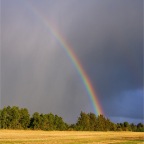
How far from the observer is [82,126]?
166750 millimetres

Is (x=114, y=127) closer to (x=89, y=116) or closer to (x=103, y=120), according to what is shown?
(x=103, y=120)

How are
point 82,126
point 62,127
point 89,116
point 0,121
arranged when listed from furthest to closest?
point 89,116
point 82,126
point 62,127
point 0,121

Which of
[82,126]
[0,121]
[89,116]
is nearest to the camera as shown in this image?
[0,121]

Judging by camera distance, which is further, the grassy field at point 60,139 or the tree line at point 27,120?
the tree line at point 27,120

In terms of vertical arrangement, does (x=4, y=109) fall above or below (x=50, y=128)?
above

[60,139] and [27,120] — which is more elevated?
[27,120]

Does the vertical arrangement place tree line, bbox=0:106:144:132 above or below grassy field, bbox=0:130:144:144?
above

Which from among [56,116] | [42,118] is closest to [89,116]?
[56,116]

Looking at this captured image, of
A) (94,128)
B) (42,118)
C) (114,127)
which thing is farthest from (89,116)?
(42,118)

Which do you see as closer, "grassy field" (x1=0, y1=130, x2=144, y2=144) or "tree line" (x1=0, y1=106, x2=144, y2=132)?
"grassy field" (x1=0, y1=130, x2=144, y2=144)

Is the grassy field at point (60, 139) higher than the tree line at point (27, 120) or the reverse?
the reverse

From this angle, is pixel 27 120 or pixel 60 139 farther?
pixel 27 120

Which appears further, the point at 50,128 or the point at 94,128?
the point at 94,128

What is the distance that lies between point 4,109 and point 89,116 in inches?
2403
